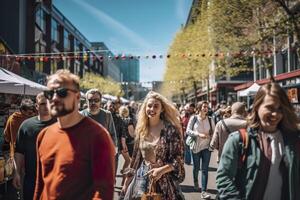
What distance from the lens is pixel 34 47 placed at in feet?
121

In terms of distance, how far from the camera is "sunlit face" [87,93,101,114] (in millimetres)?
6691

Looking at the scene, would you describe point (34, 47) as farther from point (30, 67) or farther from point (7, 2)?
point (7, 2)

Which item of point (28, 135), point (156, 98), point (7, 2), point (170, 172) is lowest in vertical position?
point (170, 172)

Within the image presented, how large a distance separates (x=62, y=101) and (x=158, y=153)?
1.78 meters

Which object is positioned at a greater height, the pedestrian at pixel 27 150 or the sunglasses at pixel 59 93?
the sunglasses at pixel 59 93

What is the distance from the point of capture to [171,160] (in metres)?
4.32

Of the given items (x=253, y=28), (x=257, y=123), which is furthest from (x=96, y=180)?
(x=253, y=28)

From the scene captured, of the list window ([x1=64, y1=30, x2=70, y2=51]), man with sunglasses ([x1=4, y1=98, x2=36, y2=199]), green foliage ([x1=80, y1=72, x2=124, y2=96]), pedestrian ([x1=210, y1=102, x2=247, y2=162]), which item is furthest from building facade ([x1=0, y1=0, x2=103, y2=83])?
man with sunglasses ([x1=4, y1=98, x2=36, y2=199])

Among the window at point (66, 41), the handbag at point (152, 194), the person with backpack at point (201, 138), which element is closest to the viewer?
the handbag at point (152, 194)

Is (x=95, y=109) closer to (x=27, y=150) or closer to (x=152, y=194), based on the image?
(x=27, y=150)

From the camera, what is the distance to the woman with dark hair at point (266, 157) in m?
2.80

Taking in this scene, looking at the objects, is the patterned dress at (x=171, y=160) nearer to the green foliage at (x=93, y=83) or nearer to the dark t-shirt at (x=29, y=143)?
the dark t-shirt at (x=29, y=143)

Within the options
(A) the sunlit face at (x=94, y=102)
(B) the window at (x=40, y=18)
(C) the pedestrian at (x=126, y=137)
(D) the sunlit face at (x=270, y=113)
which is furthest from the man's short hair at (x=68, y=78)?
(B) the window at (x=40, y=18)

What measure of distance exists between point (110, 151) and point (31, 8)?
36.1 m
